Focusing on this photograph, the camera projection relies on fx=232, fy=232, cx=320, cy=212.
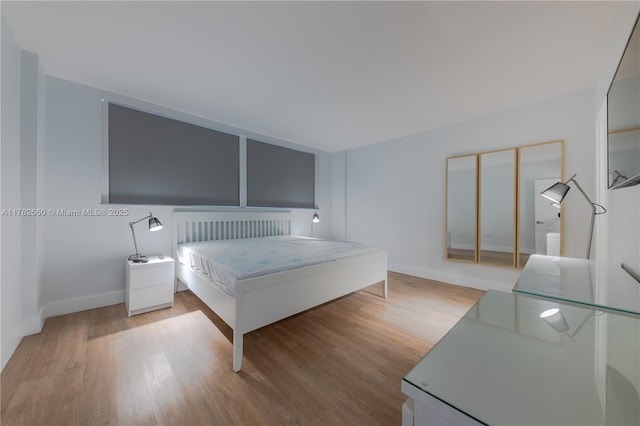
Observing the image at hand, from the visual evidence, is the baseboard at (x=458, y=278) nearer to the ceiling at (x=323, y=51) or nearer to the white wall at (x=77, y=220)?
the ceiling at (x=323, y=51)

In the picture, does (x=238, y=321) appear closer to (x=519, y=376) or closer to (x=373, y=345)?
(x=373, y=345)

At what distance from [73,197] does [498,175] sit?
17.1 ft

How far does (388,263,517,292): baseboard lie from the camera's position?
319cm

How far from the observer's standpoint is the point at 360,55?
2.07 metres

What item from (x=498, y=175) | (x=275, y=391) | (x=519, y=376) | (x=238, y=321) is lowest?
(x=275, y=391)

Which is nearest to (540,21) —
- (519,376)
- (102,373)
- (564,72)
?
(564,72)

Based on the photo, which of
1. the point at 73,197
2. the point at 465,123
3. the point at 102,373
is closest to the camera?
the point at 102,373

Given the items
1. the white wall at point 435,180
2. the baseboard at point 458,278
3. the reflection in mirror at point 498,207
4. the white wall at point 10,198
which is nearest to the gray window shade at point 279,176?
the white wall at point 435,180

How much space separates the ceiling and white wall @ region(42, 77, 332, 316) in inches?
12.9

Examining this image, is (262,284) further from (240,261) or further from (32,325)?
(32,325)

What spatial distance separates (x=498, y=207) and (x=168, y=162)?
4.59 m

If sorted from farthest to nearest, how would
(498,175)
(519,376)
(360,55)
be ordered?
(498,175) < (360,55) < (519,376)

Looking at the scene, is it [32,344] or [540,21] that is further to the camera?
[32,344]

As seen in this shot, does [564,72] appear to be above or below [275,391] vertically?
above
